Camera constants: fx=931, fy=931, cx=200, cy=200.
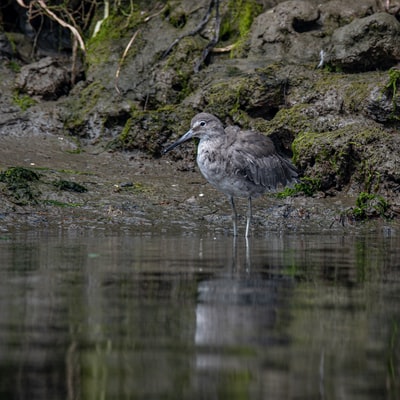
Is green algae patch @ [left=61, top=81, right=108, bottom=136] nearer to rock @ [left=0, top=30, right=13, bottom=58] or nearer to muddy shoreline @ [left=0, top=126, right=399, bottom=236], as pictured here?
muddy shoreline @ [left=0, top=126, right=399, bottom=236]

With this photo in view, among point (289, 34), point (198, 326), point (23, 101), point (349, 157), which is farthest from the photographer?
point (23, 101)

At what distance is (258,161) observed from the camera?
10.6 meters

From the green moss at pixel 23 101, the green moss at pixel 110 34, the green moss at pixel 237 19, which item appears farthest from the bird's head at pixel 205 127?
the green moss at pixel 23 101

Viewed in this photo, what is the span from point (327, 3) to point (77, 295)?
901 cm

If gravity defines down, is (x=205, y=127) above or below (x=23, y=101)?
below

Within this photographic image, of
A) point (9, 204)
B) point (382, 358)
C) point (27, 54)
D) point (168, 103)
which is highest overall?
point (27, 54)

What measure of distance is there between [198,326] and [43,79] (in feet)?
33.0

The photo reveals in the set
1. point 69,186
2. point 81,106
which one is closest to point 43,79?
point 81,106

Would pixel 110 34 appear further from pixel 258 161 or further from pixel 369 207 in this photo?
pixel 369 207

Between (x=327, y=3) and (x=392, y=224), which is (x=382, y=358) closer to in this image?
(x=392, y=224)

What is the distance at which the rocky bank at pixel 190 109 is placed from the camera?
1086 centimetres

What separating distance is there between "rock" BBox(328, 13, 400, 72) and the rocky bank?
0.6 inches

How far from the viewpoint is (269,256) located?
7504 mm

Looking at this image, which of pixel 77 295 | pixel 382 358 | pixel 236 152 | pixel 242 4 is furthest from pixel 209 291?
pixel 242 4
